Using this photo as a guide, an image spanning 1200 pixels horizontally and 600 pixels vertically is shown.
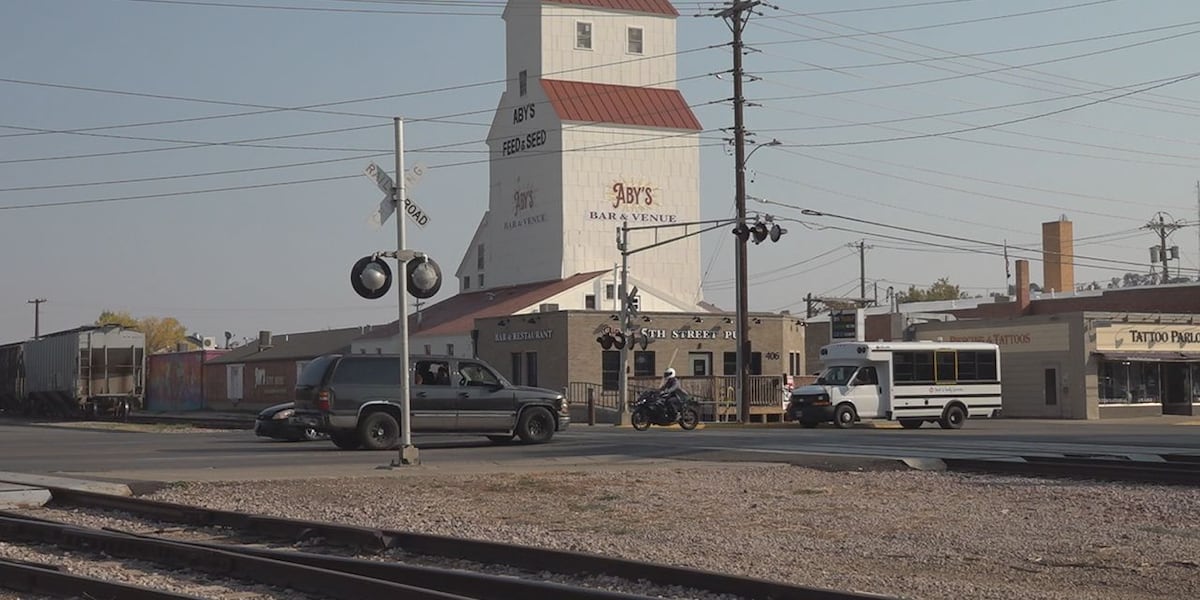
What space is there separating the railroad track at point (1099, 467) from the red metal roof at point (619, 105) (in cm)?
5038

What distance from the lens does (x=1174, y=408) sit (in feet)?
181

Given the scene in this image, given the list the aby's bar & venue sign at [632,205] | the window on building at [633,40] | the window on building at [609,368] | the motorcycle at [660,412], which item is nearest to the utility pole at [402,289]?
the motorcycle at [660,412]

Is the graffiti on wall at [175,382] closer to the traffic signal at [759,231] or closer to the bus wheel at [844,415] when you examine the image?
the traffic signal at [759,231]

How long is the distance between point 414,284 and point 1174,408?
4397 cm

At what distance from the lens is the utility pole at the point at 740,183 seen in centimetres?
4366

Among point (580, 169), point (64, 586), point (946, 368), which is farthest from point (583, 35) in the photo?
point (64, 586)

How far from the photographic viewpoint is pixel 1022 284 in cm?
6875

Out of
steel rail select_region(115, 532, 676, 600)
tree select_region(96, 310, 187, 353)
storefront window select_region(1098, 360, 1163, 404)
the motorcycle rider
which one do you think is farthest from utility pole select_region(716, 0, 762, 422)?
tree select_region(96, 310, 187, 353)

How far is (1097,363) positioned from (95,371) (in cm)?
4122

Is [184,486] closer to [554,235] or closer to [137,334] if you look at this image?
[137,334]

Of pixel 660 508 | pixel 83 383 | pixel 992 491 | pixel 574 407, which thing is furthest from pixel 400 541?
pixel 83 383

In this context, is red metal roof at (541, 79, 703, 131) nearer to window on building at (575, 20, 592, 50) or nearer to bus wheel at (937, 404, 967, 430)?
window on building at (575, 20, 592, 50)

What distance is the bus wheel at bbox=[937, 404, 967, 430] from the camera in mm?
39500

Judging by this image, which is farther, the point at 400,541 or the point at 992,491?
the point at 992,491
